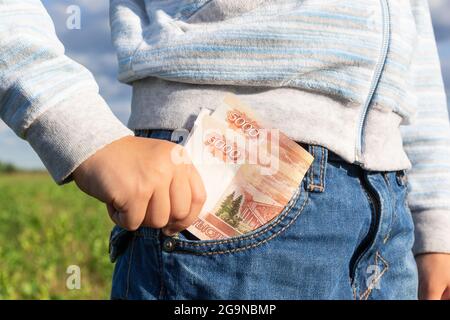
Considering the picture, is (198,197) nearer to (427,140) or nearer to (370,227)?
(370,227)

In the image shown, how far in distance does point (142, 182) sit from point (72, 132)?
0.17 metres

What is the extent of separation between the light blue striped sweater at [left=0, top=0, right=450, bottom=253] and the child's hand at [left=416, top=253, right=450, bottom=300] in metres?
0.39

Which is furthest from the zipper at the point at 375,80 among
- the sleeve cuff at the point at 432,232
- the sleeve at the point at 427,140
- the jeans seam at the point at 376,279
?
the sleeve cuff at the point at 432,232

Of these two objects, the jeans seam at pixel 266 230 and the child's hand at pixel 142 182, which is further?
the jeans seam at pixel 266 230

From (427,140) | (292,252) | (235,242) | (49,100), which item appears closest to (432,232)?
(427,140)

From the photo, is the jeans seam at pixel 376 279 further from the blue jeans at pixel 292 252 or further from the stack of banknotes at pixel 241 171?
the stack of banknotes at pixel 241 171

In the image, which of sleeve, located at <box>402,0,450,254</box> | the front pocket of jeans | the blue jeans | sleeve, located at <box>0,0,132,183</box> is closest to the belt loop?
the blue jeans

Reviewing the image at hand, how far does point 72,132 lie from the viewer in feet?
4.08

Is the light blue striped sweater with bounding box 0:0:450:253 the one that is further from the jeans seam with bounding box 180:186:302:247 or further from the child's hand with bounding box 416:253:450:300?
the child's hand with bounding box 416:253:450:300

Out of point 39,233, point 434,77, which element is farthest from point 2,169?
point 434,77

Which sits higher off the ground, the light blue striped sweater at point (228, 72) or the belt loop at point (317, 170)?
the light blue striped sweater at point (228, 72)

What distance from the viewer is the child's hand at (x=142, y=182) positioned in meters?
1.20

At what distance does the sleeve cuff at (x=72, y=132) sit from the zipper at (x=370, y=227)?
61 cm
